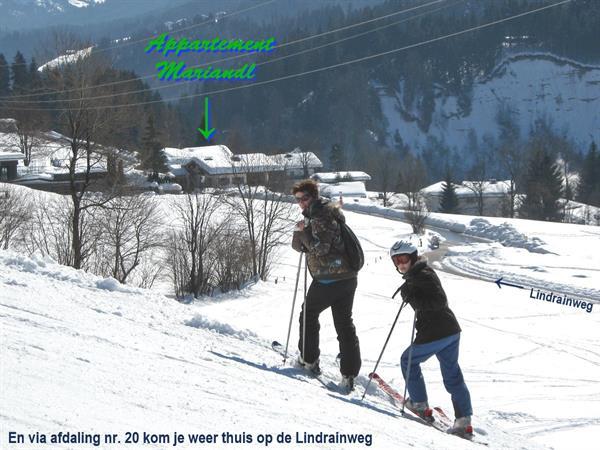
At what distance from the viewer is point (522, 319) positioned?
67.6ft

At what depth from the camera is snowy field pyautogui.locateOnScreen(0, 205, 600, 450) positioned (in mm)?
4535

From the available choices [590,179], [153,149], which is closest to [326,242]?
[153,149]

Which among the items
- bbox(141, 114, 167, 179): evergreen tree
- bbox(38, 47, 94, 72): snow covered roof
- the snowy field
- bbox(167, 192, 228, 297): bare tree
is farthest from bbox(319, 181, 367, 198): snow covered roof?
the snowy field

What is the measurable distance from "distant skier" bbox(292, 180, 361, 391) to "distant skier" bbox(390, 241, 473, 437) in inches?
23.3

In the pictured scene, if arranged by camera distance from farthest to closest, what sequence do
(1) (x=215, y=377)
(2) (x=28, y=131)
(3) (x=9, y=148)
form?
1. (2) (x=28, y=131)
2. (3) (x=9, y=148)
3. (1) (x=215, y=377)

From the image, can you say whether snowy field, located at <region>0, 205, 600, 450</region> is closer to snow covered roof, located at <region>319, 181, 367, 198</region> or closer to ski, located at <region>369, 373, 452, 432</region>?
ski, located at <region>369, 373, 452, 432</region>

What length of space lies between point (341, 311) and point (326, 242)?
719 mm

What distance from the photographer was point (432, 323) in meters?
6.41

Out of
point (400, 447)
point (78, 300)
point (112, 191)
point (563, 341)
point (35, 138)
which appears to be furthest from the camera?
point (35, 138)

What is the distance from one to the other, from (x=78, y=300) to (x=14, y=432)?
495cm

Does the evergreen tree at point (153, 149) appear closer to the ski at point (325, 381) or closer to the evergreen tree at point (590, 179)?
the evergreen tree at point (590, 179)

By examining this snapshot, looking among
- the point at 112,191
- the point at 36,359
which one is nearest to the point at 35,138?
the point at 112,191

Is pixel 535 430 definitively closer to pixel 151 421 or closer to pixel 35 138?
pixel 151 421

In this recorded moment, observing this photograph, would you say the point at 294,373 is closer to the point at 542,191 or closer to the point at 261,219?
the point at 261,219
